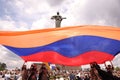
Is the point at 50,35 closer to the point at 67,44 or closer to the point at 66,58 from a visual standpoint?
the point at 67,44

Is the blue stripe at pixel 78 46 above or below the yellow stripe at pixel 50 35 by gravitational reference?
below

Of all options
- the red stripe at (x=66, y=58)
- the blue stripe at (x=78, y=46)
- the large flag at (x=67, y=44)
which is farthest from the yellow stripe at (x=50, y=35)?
the red stripe at (x=66, y=58)

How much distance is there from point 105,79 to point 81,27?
1.60 metres

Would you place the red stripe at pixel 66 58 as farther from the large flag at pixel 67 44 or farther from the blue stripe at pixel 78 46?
the blue stripe at pixel 78 46

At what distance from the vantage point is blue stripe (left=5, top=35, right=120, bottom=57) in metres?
8.37

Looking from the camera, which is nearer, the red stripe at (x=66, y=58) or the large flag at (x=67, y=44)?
the large flag at (x=67, y=44)

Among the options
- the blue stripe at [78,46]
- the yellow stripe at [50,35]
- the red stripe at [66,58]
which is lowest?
the red stripe at [66,58]

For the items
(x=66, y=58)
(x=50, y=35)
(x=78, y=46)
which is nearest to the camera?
(x=78, y=46)

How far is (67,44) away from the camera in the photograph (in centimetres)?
845

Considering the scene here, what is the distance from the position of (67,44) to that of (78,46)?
12.0 inches

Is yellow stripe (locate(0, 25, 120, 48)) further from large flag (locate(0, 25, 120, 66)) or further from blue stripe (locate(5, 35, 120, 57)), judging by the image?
blue stripe (locate(5, 35, 120, 57))

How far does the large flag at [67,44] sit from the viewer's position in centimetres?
843

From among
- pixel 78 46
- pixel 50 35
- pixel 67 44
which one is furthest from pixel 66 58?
pixel 50 35

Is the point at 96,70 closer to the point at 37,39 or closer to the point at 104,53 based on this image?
the point at 104,53
